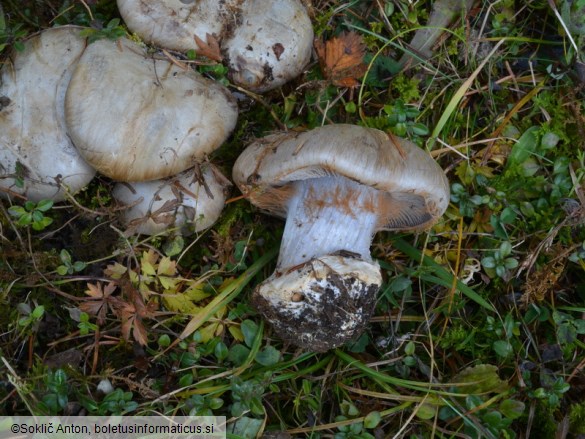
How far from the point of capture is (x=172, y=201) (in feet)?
9.68

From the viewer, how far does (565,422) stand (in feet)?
9.37

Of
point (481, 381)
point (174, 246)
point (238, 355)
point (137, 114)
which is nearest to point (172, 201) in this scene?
point (174, 246)

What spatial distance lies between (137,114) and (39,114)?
1.73 ft

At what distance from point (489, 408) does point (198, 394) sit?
1506mm

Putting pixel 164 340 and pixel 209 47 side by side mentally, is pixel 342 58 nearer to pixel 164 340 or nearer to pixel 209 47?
pixel 209 47

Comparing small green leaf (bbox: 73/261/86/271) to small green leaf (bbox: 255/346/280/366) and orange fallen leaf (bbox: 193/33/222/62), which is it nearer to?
small green leaf (bbox: 255/346/280/366)

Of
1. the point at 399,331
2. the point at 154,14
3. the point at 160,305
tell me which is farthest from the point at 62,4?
the point at 399,331

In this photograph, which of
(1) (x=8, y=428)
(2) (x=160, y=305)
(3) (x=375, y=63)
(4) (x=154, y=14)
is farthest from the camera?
(3) (x=375, y=63)

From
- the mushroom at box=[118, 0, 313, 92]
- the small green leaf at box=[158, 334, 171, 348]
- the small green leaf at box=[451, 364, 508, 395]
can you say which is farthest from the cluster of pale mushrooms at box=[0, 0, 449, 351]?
the small green leaf at box=[451, 364, 508, 395]

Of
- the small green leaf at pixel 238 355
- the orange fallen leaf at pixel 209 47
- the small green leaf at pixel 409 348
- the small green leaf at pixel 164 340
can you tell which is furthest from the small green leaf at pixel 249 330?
the orange fallen leaf at pixel 209 47

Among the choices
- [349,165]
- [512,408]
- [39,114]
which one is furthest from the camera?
[512,408]

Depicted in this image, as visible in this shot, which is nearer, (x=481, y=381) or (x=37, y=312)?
(x=37, y=312)

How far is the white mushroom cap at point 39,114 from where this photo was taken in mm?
2766

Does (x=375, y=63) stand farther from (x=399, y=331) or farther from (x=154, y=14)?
(x=399, y=331)
